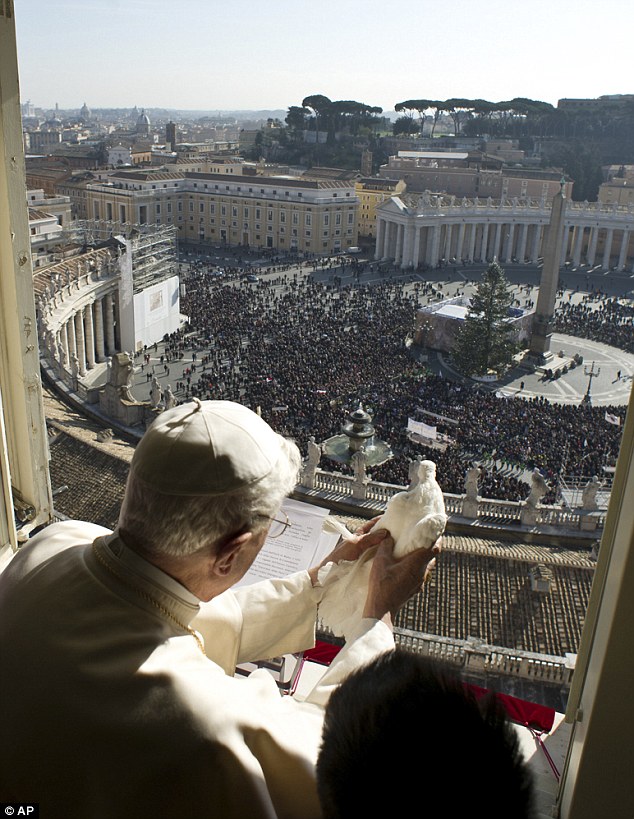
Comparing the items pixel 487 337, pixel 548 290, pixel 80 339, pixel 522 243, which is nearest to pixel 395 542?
pixel 80 339

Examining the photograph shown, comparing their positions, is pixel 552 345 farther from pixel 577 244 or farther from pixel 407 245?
pixel 577 244

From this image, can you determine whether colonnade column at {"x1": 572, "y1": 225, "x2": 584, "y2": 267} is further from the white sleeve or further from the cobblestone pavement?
the white sleeve

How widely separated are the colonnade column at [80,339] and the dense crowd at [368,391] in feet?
9.15

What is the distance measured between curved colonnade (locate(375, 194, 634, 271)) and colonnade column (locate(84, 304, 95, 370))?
22.8 metres

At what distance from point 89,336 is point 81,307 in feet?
5.41

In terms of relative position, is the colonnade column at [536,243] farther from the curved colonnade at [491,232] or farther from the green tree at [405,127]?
the green tree at [405,127]

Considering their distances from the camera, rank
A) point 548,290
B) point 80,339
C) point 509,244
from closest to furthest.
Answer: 1. point 80,339
2. point 548,290
3. point 509,244

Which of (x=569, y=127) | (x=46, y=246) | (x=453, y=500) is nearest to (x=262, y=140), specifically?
(x=569, y=127)

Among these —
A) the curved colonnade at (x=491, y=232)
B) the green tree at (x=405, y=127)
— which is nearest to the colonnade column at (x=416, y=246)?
the curved colonnade at (x=491, y=232)

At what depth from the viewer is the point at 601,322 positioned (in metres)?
31.1

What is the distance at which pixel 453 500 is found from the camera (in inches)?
424

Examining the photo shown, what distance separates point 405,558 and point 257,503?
56 centimetres

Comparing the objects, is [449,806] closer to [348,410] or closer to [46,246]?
[348,410]

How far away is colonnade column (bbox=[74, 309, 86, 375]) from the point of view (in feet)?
75.3
